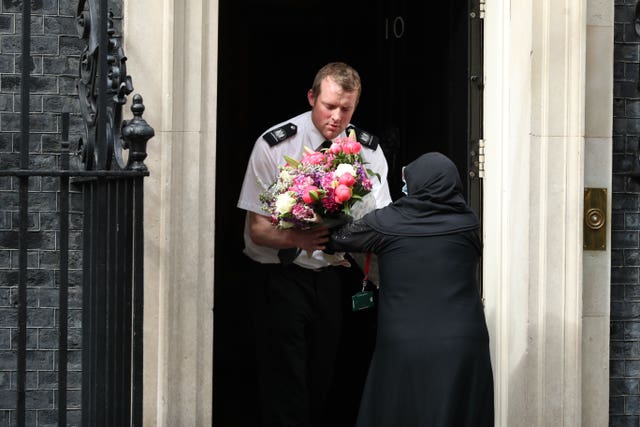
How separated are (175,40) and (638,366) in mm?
2904

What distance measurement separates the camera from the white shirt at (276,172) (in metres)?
6.02

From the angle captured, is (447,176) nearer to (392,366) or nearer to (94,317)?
(392,366)

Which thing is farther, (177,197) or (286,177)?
(177,197)

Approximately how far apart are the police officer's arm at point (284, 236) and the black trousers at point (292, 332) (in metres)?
0.29

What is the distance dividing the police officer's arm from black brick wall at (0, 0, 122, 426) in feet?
2.81

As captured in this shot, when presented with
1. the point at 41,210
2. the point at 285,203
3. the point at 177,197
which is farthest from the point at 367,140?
the point at 41,210

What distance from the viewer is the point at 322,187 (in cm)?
539

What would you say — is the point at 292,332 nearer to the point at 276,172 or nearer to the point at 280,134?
the point at 276,172

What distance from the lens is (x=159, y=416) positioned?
5.74 m

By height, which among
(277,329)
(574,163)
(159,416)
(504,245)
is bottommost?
(159,416)

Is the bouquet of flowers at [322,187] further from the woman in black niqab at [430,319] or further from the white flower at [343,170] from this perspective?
the woman in black niqab at [430,319]

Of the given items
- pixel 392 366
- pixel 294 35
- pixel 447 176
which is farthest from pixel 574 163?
pixel 294 35

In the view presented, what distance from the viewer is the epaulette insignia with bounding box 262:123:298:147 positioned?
6.07 meters

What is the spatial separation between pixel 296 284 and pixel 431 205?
1295 mm
